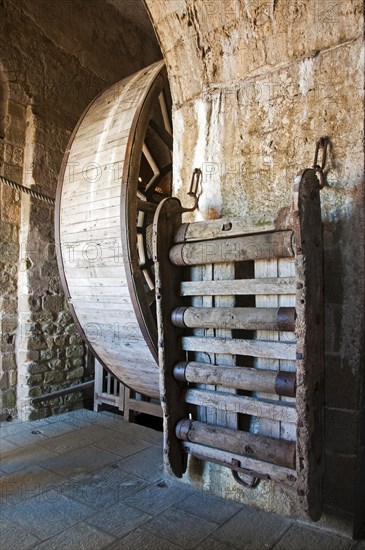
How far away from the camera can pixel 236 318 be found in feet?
6.41

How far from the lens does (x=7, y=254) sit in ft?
12.1

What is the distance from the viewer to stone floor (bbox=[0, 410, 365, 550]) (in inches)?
72.0

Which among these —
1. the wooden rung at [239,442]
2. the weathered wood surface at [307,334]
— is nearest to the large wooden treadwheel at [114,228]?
the wooden rung at [239,442]

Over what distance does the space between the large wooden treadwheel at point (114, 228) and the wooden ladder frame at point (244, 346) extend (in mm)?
530

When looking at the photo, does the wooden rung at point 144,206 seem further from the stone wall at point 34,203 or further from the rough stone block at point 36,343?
the rough stone block at point 36,343

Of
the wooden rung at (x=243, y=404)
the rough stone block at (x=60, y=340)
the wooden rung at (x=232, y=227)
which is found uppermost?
the wooden rung at (x=232, y=227)

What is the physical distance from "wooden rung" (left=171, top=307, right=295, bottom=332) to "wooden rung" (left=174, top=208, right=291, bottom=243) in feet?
1.14

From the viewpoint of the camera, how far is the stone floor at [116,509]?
1.83 m

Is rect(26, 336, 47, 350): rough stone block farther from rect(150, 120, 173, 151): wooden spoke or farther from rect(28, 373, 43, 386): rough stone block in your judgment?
rect(150, 120, 173, 151): wooden spoke

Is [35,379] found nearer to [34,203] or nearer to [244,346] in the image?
[34,203]

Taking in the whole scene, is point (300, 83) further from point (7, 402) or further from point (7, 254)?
point (7, 402)

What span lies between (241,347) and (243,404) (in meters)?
0.26

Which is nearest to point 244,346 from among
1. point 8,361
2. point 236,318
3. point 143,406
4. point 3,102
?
point 236,318

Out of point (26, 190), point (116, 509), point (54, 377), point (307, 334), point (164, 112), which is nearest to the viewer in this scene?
point (307, 334)
